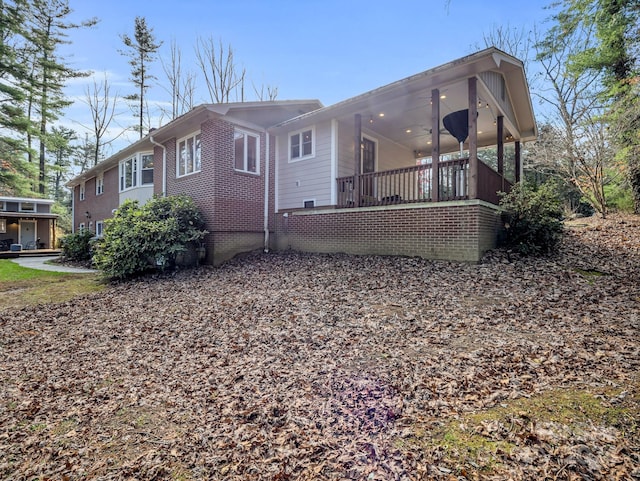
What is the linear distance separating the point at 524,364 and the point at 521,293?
2457 mm

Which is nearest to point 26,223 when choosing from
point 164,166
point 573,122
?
point 164,166

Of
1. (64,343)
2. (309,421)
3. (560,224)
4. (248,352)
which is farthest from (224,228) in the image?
(560,224)

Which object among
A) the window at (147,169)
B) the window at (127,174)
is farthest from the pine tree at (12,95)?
the window at (147,169)

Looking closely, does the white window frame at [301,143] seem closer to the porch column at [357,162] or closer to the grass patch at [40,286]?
the porch column at [357,162]

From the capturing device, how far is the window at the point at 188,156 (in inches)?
436

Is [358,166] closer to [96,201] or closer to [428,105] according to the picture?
[428,105]

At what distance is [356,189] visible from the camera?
9539 mm

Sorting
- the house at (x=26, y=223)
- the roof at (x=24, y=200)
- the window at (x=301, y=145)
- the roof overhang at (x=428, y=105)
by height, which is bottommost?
the house at (x=26, y=223)

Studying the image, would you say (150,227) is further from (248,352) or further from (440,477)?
(440,477)

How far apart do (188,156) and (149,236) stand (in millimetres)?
3612

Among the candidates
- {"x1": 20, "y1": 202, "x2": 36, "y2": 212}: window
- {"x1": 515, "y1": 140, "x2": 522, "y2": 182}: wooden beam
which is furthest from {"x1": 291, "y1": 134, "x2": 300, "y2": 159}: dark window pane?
{"x1": 20, "y1": 202, "x2": 36, "y2": 212}: window

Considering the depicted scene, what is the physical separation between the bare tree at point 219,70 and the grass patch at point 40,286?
14.8 meters

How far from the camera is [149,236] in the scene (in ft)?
30.5

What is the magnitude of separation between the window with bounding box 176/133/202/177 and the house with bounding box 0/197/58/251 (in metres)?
17.5
